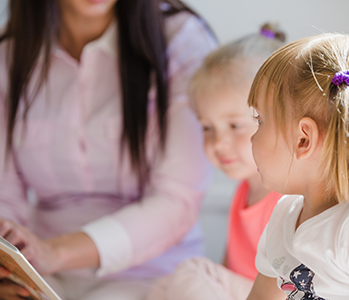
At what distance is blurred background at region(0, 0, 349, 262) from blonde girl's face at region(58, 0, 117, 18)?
109 mm

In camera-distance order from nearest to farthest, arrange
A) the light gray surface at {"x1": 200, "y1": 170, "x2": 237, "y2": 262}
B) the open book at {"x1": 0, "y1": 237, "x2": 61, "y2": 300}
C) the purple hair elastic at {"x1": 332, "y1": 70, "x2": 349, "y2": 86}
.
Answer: the purple hair elastic at {"x1": 332, "y1": 70, "x2": 349, "y2": 86}
the open book at {"x1": 0, "y1": 237, "x2": 61, "y2": 300}
the light gray surface at {"x1": 200, "y1": 170, "x2": 237, "y2": 262}

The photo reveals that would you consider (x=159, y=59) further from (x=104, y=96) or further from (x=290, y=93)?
(x=290, y=93)

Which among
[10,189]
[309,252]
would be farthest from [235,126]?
[10,189]

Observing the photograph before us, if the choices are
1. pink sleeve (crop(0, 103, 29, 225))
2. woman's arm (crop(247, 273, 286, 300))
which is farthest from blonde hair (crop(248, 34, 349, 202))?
pink sleeve (crop(0, 103, 29, 225))

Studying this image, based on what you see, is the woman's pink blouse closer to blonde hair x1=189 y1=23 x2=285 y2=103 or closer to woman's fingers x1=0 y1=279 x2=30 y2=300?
blonde hair x1=189 y1=23 x2=285 y2=103

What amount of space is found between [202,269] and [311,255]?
0.32 meters

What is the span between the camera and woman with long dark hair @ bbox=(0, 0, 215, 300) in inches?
29.2

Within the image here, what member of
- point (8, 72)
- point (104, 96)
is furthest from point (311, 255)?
point (8, 72)

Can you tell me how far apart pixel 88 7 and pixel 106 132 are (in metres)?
0.23

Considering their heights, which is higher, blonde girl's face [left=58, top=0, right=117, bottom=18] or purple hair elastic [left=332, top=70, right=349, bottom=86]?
blonde girl's face [left=58, top=0, right=117, bottom=18]

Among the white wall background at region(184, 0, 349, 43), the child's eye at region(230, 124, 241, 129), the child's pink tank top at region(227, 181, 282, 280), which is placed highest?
the white wall background at region(184, 0, 349, 43)

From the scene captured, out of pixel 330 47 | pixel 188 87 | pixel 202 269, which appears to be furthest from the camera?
pixel 188 87

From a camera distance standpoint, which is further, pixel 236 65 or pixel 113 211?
pixel 113 211

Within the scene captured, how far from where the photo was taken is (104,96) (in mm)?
790
